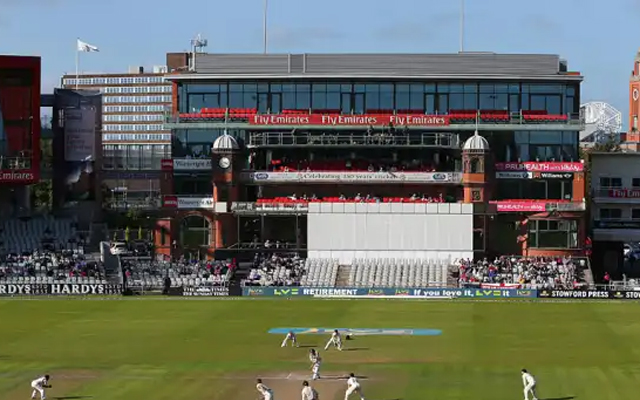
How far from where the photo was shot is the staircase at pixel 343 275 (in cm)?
8936

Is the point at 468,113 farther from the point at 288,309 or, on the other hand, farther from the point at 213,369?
the point at 213,369

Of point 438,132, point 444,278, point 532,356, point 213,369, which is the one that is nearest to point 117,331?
point 213,369

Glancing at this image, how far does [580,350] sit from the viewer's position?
5944 centimetres

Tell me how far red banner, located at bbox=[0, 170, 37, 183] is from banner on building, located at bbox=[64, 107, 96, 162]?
14.1 ft

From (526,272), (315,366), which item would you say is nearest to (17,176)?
(526,272)

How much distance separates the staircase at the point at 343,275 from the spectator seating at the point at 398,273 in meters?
0.33

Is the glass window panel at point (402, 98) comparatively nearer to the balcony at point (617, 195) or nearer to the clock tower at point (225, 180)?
the clock tower at point (225, 180)

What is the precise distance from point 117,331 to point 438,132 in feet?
118

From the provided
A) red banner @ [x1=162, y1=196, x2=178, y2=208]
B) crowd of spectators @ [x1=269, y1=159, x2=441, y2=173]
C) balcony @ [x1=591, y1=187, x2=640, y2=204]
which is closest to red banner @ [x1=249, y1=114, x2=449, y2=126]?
crowd of spectators @ [x1=269, y1=159, x2=441, y2=173]

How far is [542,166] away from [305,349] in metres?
40.4

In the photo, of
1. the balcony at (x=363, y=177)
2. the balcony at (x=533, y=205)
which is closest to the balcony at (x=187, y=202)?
the balcony at (x=363, y=177)

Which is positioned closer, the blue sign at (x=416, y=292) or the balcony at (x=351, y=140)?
the blue sign at (x=416, y=292)

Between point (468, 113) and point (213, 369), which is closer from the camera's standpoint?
point (213, 369)

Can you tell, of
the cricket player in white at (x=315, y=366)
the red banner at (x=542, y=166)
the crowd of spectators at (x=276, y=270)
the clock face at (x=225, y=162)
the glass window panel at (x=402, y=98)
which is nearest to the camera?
the cricket player in white at (x=315, y=366)
